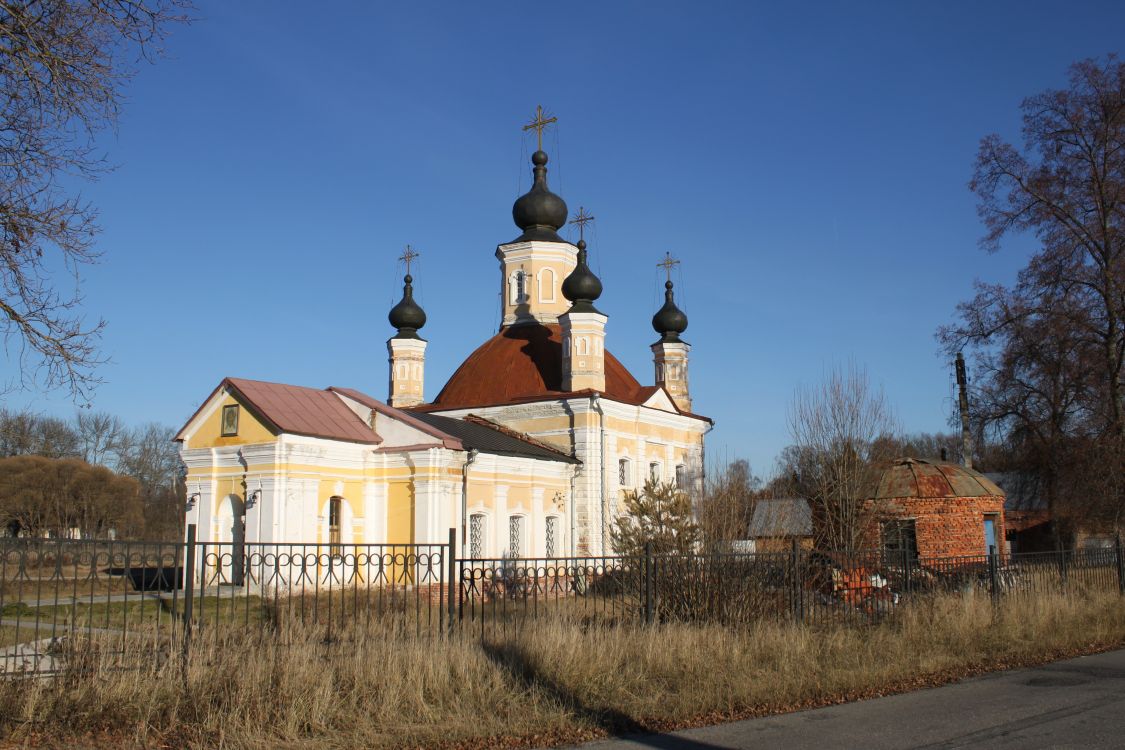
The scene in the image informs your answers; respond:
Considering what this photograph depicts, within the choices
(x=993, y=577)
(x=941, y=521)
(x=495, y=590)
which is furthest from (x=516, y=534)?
(x=495, y=590)

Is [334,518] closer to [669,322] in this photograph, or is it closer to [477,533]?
[477,533]

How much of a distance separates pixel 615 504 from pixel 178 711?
853 inches

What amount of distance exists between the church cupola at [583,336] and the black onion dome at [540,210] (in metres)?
4.52

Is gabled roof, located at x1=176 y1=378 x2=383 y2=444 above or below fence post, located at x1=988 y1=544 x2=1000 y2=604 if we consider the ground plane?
above

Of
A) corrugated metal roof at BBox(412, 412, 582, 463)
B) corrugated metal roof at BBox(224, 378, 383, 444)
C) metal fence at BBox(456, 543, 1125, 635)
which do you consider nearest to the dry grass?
metal fence at BBox(456, 543, 1125, 635)

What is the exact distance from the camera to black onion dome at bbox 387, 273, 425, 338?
3416 cm

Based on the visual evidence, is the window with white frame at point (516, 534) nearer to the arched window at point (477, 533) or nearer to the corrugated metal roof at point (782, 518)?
the arched window at point (477, 533)

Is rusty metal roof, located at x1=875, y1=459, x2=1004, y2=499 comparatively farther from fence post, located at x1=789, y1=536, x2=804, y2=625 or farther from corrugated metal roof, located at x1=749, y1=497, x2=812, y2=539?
fence post, located at x1=789, y1=536, x2=804, y2=625

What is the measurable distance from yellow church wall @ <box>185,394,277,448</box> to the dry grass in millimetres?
14200

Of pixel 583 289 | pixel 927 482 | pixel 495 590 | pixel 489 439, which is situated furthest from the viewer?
pixel 583 289

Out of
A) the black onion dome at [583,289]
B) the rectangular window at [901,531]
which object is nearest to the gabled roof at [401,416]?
the black onion dome at [583,289]

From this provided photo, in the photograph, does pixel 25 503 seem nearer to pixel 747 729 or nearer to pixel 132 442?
pixel 132 442

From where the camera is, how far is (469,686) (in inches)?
327

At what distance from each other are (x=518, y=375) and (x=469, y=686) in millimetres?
22622
